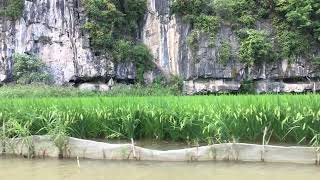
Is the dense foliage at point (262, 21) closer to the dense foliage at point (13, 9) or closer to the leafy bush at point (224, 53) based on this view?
the leafy bush at point (224, 53)

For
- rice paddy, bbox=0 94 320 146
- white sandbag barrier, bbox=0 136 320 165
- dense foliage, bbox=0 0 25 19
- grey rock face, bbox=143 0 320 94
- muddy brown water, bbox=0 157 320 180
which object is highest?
dense foliage, bbox=0 0 25 19

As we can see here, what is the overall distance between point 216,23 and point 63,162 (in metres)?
16.1

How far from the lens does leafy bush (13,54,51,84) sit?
20.2 metres

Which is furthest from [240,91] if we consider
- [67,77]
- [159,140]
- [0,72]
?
[159,140]

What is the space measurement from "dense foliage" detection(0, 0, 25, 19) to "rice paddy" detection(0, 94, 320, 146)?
14.6 metres

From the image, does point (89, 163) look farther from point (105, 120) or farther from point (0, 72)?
point (0, 72)

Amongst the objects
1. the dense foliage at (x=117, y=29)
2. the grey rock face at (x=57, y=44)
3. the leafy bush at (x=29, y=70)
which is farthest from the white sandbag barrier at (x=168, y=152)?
the grey rock face at (x=57, y=44)

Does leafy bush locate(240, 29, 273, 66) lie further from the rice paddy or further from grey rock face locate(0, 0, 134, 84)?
the rice paddy

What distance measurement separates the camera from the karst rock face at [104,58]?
21031mm

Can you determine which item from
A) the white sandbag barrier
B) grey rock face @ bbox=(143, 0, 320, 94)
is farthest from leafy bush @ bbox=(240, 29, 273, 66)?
the white sandbag barrier

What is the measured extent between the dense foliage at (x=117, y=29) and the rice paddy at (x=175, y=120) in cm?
1341

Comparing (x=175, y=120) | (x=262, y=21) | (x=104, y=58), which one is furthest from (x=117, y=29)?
(x=175, y=120)

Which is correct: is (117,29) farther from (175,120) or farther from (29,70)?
(175,120)

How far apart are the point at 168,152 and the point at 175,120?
1318 mm
